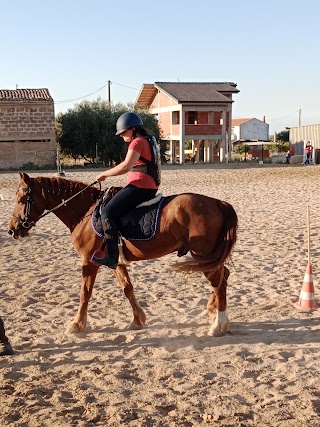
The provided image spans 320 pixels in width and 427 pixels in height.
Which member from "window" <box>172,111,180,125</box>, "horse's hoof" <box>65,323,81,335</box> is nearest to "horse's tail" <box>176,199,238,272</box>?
"horse's hoof" <box>65,323,81,335</box>

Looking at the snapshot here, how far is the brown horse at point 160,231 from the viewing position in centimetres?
564

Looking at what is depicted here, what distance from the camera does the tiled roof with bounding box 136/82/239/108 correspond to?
4503cm

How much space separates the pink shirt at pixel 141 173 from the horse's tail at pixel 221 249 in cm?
83

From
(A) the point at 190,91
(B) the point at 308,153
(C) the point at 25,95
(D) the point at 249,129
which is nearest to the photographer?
(C) the point at 25,95

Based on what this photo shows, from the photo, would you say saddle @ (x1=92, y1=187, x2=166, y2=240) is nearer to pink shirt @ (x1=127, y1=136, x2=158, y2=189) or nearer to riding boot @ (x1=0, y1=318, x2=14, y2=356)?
pink shirt @ (x1=127, y1=136, x2=158, y2=189)

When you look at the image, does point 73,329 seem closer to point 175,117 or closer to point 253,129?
point 175,117

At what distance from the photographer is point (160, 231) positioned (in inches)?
224

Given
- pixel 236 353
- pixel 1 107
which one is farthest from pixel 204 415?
pixel 1 107

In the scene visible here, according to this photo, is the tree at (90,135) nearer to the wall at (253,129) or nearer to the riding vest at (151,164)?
the riding vest at (151,164)

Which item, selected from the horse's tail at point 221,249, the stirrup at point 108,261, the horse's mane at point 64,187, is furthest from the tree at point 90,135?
the horse's tail at point 221,249

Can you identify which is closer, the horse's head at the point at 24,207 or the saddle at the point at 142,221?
the saddle at the point at 142,221

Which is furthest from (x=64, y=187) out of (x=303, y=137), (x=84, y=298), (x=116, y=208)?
(x=303, y=137)

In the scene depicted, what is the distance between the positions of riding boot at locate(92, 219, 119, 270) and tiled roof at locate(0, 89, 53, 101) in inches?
1403

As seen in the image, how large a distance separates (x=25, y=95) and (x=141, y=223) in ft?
120
